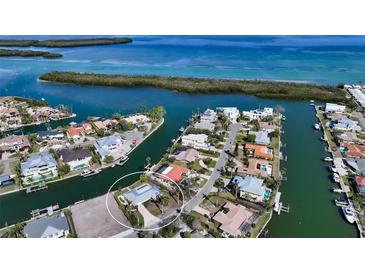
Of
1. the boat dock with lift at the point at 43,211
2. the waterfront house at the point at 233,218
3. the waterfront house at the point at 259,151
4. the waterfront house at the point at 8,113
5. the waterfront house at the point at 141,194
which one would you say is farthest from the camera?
the waterfront house at the point at 8,113

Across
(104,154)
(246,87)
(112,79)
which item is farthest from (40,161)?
(246,87)

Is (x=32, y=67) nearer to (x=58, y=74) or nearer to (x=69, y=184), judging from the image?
(x=58, y=74)

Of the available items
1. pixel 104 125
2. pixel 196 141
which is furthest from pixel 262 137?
pixel 104 125

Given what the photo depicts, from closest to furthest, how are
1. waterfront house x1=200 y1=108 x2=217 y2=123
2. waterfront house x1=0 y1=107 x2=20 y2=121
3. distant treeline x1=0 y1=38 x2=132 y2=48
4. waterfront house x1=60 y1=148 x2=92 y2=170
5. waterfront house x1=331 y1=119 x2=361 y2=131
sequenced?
waterfront house x1=60 y1=148 x2=92 y2=170, waterfront house x1=331 y1=119 x2=361 y2=131, waterfront house x1=200 y1=108 x2=217 y2=123, waterfront house x1=0 y1=107 x2=20 y2=121, distant treeline x1=0 y1=38 x2=132 y2=48

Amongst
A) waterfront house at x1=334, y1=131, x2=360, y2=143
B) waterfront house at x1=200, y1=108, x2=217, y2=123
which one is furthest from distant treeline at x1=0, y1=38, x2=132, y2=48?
waterfront house at x1=334, y1=131, x2=360, y2=143

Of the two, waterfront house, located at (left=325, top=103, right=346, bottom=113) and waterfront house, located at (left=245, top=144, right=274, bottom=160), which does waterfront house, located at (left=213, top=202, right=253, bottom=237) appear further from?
waterfront house, located at (left=325, top=103, right=346, bottom=113)

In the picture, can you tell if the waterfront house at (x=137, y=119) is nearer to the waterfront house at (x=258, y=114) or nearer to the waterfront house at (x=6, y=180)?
the waterfront house at (x=258, y=114)

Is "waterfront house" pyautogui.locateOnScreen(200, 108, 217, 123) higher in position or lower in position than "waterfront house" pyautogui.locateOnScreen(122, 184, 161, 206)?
higher

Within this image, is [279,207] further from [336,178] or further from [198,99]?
[198,99]

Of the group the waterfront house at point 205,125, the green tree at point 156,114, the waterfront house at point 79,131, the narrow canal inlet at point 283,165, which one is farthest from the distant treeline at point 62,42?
the waterfront house at point 205,125
